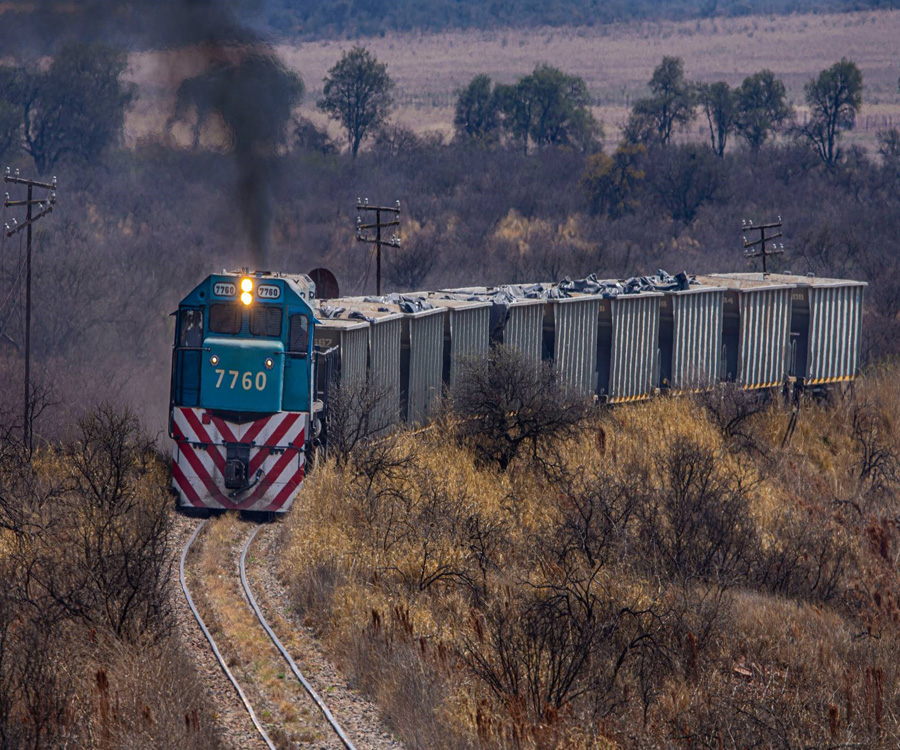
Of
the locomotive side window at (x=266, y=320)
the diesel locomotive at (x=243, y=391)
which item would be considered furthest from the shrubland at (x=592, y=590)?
the locomotive side window at (x=266, y=320)

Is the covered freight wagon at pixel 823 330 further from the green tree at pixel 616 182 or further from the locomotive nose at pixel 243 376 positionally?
the green tree at pixel 616 182

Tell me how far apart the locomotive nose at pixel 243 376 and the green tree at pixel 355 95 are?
57.0 metres

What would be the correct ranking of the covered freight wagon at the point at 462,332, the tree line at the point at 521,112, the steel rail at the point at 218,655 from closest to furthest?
the steel rail at the point at 218,655 < the covered freight wagon at the point at 462,332 < the tree line at the point at 521,112

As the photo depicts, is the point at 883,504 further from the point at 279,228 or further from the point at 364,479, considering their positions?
the point at 279,228

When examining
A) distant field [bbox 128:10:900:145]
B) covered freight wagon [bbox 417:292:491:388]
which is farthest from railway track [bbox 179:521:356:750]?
distant field [bbox 128:10:900:145]

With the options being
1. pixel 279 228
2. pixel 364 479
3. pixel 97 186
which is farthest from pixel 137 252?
pixel 364 479

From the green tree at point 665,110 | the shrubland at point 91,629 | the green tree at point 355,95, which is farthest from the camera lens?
the green tree at point 665,110

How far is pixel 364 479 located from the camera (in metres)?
17.6

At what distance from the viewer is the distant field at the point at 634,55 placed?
111m

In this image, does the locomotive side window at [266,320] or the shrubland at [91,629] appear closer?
the shrubland at [91,629]

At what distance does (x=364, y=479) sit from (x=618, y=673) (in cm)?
636

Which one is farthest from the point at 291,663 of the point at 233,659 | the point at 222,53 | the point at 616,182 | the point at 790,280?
the point at 616,182

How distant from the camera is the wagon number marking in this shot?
17.0 meters

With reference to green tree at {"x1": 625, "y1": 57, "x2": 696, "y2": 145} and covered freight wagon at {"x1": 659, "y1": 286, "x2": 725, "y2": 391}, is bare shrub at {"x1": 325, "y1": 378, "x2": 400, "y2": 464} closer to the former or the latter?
covered freight wagon at {"x1": 659, "y1": 286, "x2": 725, "y2": 391}
